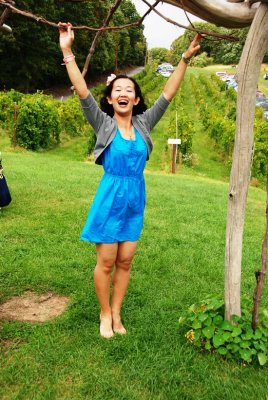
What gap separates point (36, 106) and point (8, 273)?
12.8 m

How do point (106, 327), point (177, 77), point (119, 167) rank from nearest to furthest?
point (119, 167)
point (177, 77)
point (106, 327)

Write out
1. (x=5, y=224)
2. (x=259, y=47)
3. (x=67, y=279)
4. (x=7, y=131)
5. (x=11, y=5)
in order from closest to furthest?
(x=11, y=5)
(x=259, y=47)
(x=67, y=279)
(x=5, y=224)
(x=7, y=131)

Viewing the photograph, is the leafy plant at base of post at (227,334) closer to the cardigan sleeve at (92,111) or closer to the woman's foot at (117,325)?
the woman's foot at (117,325)

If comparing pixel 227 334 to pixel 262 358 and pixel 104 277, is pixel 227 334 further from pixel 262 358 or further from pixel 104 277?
pixel 104 277

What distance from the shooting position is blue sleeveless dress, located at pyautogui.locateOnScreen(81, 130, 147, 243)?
254cm

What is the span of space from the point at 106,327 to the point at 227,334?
77 centimetres

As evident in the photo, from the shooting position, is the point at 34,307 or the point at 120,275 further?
the point at 34,307

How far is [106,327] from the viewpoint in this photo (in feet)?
9.12

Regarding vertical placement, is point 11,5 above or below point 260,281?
above

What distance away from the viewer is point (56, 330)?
9.20ft

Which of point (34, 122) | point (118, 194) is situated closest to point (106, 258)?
point (118, 194)

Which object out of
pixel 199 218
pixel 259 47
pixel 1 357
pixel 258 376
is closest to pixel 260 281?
pixel 258 376

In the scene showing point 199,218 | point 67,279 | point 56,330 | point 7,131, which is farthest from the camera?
point 7,131

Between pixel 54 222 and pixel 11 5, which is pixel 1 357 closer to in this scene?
pixel 11 5
